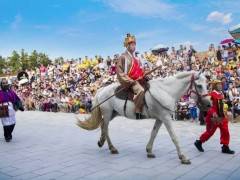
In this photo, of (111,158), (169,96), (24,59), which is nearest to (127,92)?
(169,96)

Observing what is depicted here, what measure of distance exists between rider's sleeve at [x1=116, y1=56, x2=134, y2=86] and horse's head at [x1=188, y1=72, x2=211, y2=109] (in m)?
1.17

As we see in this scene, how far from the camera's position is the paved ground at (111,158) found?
591 cm

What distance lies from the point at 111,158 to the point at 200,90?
2156 millimetres

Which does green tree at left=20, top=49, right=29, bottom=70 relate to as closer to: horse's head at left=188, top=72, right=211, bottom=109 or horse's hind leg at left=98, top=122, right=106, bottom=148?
horse's hind leg at left=98, top=122, right=106, bottom=148

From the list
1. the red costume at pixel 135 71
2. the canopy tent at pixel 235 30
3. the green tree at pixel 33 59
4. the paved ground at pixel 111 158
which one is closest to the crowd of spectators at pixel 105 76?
the canopy tent at pixel 235 30

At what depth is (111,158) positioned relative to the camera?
23.4 feet

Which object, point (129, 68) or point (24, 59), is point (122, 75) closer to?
point (129, 68)

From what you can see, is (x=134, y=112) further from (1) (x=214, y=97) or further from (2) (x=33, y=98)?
(2) (x=33, y=98)

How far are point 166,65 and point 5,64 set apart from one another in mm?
33991

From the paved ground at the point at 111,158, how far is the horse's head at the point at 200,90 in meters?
1.05

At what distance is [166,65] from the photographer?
1930 centimetres

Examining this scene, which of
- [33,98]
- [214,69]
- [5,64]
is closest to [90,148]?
[214,69]

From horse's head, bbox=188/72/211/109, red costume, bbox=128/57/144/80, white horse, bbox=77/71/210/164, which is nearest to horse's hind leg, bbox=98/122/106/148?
white horse, bbox=77/71/210/164

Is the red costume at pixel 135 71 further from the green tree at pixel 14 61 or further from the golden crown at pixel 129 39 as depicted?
the green tree at pixel 14 61
